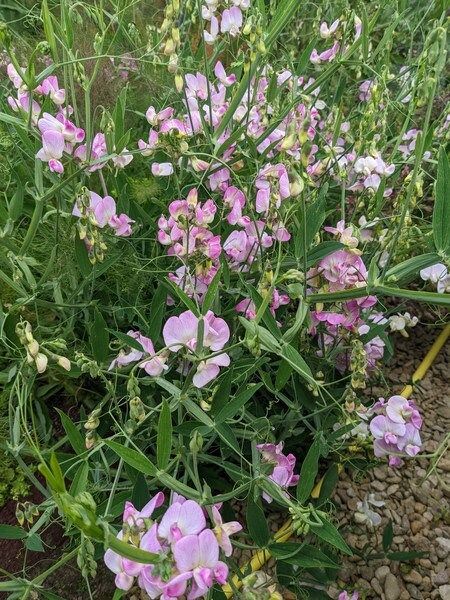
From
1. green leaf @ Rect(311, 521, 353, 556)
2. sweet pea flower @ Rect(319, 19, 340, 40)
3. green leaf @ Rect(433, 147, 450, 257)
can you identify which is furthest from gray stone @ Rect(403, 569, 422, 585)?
sweet pea flower @ Rect(319, 19, 340, 40)

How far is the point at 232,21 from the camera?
141cm

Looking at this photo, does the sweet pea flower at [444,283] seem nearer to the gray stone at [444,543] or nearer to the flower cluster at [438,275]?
the flower cluster at [438,275]

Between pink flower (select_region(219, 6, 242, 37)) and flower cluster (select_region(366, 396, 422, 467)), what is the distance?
2.90 ft

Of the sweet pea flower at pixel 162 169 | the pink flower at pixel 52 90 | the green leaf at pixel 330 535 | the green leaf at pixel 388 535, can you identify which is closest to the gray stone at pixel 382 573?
the green leaf at pixel 388 535

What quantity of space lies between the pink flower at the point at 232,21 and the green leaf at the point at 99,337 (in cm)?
73

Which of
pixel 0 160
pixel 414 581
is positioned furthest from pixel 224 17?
pixel 414 581

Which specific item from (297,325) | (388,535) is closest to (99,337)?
(297,325)

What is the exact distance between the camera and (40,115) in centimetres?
115

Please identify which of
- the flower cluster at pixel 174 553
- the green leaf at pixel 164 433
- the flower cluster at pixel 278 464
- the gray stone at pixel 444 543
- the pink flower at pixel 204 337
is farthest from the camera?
the gray stone at pixel 444 543

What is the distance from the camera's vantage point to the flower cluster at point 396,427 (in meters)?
1.20

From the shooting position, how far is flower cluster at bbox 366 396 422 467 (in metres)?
1.20

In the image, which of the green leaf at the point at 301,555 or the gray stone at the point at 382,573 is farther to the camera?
the gray stone at the point at 382,573

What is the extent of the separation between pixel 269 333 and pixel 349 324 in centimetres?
28

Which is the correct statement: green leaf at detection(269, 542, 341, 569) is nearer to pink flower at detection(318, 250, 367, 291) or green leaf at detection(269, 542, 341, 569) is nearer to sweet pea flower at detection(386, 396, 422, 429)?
sweet pea flower at detection(386, 396, 422, 429)
